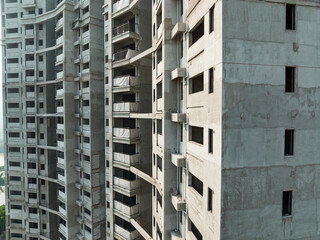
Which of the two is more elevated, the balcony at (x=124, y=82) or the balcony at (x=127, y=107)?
the balcony at (x=124, y=82)

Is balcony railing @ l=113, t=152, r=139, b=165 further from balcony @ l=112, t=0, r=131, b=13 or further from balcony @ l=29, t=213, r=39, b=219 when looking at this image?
balcony @ l=29, t=213, r=39, b=219

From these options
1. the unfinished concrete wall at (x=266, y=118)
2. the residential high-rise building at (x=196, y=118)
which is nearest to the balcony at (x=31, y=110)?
the residential high-rise building at (x=196, y=118)

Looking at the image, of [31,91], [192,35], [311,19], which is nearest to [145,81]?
[192,35]

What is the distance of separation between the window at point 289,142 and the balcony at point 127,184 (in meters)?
15.6

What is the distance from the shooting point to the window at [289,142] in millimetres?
8992

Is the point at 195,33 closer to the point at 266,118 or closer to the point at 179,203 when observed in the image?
the point at 266,118

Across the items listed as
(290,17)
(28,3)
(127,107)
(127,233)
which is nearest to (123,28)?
(127,107)

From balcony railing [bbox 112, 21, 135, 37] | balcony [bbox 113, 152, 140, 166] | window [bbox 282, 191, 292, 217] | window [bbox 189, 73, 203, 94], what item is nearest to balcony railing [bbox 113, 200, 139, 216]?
balcony [bbox 113, 152, 140, 166]

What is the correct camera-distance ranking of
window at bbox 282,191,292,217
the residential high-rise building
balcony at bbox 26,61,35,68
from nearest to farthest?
the residential high-rise building < window at bbox 282,191,292,217 < balcony at bbox 26,61,35,68

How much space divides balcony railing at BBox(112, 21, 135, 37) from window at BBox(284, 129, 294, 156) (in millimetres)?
18161

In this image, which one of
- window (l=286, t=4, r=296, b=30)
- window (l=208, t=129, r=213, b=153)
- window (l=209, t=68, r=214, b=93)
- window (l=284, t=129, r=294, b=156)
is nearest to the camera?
window (l=286, t=4, r=296, b=30)

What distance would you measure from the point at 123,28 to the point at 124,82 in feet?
20.4

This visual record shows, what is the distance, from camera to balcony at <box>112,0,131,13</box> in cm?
1982

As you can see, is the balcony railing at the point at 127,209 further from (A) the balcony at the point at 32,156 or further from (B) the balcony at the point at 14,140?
(B) the balcony at the point at 14,140
